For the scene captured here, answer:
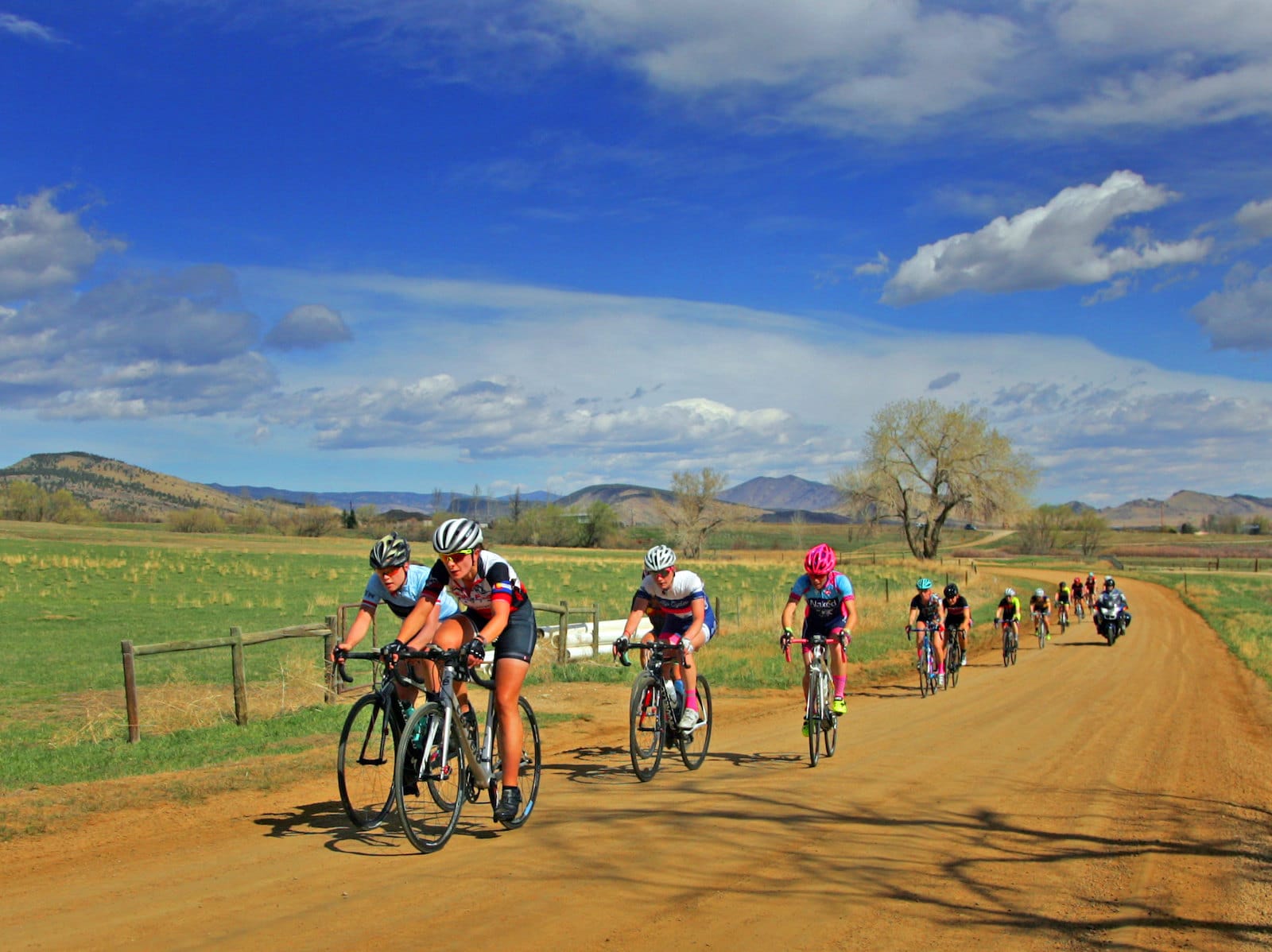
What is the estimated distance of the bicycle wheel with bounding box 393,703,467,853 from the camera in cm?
644

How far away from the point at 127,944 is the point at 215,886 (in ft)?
3.34

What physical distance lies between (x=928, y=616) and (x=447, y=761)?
1293 centimetres

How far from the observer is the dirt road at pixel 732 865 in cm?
535

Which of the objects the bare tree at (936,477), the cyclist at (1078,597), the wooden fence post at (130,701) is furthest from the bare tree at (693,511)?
the wooden fence post at (130,701)

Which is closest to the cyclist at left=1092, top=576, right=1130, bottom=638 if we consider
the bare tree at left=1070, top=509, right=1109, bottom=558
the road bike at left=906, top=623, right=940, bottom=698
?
Result: the road bike at left=906, top=623, right=940, bottom=698

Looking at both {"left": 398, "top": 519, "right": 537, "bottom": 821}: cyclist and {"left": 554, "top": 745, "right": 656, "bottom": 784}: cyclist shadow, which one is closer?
{"left": 398, "top": 519, "right": 537, "bottom": 821}: cyclist

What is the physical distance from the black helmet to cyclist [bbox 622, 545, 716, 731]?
7.83 feet

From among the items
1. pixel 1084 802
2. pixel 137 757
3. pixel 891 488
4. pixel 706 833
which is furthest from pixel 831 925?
pixel 891 488

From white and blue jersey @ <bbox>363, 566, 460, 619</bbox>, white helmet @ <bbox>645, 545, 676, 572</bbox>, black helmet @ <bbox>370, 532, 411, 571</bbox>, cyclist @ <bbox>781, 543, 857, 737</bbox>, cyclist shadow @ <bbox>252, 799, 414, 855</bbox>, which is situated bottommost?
cyclist shadow @ <bbox>252, 799, 414, 855</bbox>

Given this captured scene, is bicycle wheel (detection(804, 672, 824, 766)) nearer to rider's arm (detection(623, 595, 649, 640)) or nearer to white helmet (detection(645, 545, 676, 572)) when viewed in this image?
rider's arm (detection(623, 595, 649, 640))

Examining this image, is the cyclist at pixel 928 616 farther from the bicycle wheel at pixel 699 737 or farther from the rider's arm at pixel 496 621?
the rider's arm at pixel 496 621

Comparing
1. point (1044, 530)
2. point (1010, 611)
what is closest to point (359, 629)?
point (1010, 611)

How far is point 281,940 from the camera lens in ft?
16.7

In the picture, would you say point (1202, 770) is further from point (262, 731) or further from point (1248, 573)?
point (1248, 573)
